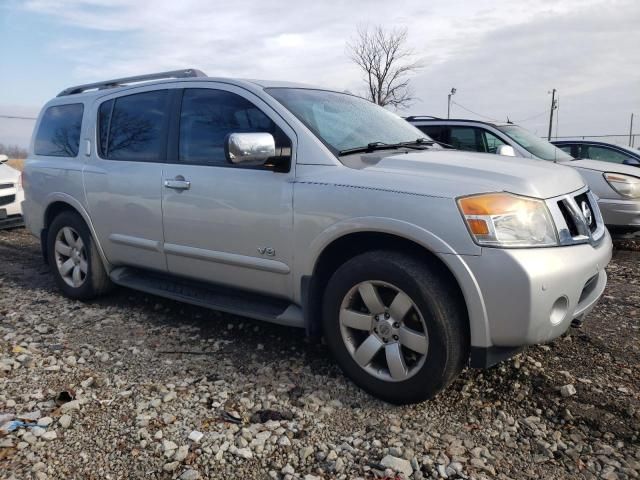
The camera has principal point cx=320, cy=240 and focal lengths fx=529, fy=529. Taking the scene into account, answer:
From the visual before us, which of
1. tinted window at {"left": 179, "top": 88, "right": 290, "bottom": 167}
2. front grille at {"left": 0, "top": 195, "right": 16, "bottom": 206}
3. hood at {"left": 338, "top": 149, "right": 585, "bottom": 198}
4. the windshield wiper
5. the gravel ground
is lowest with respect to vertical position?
the gravel ground

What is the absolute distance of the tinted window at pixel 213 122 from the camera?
3.31m

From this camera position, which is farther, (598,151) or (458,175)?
(598,151)

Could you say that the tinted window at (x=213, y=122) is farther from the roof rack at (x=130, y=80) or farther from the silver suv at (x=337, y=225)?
the roof rack at (x=130, y=80)

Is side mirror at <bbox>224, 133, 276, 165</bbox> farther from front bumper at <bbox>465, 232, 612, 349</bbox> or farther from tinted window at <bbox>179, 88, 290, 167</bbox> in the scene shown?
front bumper at <bbox>465, 232, 612, 349</bbox>

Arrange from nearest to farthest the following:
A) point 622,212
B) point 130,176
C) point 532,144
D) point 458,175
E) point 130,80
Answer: point 458,175, point 130,176, point 130,80, point 622,212, point 532,144

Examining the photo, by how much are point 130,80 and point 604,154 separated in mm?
8079

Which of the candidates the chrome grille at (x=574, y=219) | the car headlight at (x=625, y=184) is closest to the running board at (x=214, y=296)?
the chrome grille at (x=574, y=219)

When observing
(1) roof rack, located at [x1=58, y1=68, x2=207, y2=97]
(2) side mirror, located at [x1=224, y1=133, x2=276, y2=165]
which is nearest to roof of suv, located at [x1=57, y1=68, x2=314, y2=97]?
(1) roof rack, located at [x1=58, y1=68, x2=207, y2=97]

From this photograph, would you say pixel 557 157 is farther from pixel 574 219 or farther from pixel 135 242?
pixel 135 242

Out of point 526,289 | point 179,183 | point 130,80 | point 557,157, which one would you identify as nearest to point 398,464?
point 526,289

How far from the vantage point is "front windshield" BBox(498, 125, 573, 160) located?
21.3ft

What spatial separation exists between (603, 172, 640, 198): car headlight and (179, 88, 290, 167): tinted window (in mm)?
4549

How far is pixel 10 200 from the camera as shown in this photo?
756cm

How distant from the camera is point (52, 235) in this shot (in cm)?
469
